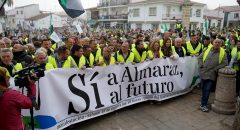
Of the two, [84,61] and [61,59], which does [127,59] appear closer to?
[84,61]

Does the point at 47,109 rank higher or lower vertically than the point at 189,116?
higher

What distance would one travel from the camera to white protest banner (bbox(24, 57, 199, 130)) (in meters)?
4.11

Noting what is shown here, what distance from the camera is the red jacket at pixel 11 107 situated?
2641mm

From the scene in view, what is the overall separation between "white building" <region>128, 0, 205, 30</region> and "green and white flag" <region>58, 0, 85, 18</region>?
126ft

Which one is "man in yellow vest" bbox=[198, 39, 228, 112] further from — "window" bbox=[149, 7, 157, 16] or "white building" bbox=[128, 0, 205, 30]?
"window" bbox=[149, 7, 157, 16]

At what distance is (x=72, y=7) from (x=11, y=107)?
3999 millimetres

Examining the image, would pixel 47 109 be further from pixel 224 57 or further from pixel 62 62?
pixel 224 57

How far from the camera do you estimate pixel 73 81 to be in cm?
446

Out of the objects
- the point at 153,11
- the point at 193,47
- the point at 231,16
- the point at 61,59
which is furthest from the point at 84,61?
the point at 231,16

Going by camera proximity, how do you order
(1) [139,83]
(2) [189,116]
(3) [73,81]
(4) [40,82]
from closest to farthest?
1. (4) [40,82]
2. (3) [73,81]
3. (2) [189,116]
4. (1) [139,83]

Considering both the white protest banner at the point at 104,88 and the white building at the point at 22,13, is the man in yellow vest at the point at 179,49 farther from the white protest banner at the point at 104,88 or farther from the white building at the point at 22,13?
the white building at the point at 22,13

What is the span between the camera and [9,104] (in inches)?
104

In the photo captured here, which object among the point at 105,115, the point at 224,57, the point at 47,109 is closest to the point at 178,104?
the point at 224,57

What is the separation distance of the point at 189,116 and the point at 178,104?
748 mm
